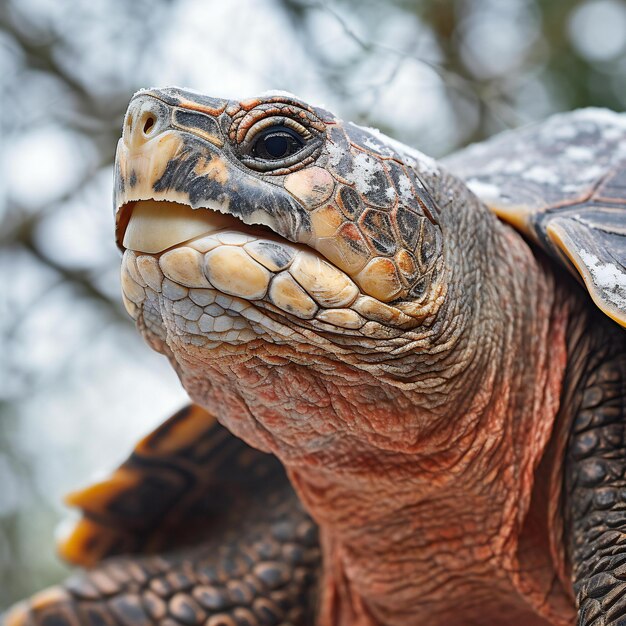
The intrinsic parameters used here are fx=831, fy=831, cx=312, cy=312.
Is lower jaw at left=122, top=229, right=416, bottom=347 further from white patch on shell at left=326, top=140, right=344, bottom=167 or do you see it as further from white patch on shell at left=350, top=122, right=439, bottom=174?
white patch on shell at left=350, top=122, right=439, bottom=174

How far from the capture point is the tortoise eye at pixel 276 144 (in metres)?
1.59

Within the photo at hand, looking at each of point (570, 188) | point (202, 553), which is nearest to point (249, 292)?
point (570, 188)

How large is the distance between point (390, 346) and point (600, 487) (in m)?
0.62

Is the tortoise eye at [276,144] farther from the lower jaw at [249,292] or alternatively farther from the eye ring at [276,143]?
the lower jaw at [249,292]

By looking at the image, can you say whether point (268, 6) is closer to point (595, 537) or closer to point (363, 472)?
point (363, 472)

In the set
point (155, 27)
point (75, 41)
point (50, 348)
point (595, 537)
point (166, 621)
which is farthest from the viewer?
point (50, 348)

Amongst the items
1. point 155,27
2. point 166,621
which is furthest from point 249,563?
point 155,27

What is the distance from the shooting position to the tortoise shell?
6.06ft

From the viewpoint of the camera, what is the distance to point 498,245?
2088 mm

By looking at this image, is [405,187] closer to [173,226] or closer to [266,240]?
[266,240]

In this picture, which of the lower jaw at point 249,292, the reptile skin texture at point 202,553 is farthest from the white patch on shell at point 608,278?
the reptile skin texture at point 202,553

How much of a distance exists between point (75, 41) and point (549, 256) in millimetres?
3470

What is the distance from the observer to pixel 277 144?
160cm

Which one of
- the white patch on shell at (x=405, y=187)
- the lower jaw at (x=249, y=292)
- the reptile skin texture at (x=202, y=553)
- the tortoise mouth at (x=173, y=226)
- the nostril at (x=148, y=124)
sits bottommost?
the reptile skin texture at (x=202, y=553)
